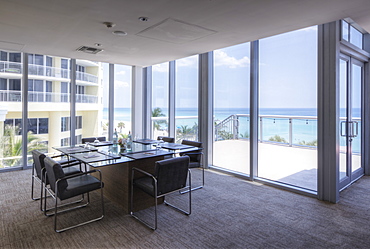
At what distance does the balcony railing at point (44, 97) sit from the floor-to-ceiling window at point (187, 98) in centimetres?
217

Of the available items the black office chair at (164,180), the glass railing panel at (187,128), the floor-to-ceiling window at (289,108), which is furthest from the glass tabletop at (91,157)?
the glass railing panel at (187,128)

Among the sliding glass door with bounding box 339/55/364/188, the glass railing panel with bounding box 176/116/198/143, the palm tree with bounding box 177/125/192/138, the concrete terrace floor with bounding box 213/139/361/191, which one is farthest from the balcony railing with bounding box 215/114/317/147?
the palm tree with bounding box 177/125/192/138

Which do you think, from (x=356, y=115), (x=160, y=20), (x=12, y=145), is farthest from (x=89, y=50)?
(x=356, y=115)

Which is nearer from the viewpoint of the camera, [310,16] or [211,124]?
[310,16]

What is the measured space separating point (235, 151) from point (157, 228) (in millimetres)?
2706

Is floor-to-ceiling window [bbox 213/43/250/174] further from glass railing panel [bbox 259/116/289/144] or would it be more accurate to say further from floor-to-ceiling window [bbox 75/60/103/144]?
floor-to-ceiling window [bbox 75/60/103/144]

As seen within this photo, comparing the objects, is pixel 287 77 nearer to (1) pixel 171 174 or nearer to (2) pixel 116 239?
(1) pixel 171 174

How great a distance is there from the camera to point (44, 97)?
18.2 ft

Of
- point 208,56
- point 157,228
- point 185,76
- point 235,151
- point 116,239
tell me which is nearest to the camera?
point 116,239

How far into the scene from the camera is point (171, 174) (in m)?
2.82

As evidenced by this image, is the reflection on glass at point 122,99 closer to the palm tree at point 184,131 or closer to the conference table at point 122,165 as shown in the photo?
the palm tree at point 184,131

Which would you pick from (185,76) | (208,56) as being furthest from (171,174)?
(185,76)

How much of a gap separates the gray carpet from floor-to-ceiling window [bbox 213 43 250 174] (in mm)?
1227

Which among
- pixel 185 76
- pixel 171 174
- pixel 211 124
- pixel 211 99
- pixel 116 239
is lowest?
pixel 116 239
